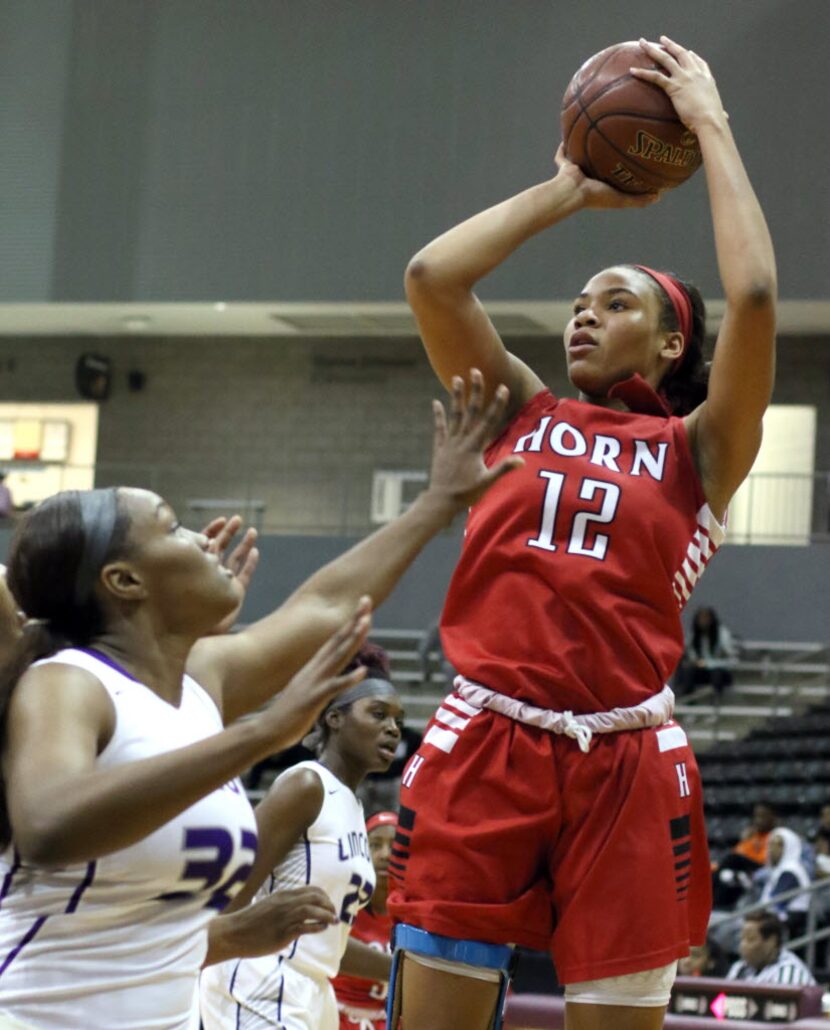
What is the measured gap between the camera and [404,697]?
15.9m

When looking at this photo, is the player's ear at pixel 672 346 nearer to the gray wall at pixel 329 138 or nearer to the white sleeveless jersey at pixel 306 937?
the white sleeveless jersey at pixel 306 937

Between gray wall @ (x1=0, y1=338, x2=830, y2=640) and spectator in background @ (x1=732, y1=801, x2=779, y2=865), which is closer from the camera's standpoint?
spectator in background @ (x1=732, y1=801, x2=779, y2=865)

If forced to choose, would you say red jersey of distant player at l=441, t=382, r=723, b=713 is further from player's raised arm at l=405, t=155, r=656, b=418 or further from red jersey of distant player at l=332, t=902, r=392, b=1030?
red jersey of distant player at l=332, t=902, r=392, b=1030

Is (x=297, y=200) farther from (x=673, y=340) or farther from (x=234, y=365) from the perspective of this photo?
(x=673, y=340)

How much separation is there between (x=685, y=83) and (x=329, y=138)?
14678 mm

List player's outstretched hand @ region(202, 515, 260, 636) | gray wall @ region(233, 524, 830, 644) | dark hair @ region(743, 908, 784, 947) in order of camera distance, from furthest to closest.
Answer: gray wall @ region(233, 524, 830, 644)
dark hair @ region(743, 908, 784, 947)
player's outstretched hand @ region(202, 515, 260, 636)

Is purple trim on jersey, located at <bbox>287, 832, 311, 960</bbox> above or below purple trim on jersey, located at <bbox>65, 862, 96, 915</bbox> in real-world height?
below

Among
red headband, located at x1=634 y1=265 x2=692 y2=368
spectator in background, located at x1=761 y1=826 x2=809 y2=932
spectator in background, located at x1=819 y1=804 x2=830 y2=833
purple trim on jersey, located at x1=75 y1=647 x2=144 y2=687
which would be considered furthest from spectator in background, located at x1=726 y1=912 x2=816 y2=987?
purple trim on jersey, located at x1=75 y1=647 x2=144 y2=687

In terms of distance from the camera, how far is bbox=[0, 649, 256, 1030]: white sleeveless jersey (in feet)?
7.78

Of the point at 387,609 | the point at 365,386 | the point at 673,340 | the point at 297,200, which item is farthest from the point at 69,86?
the point at 673,340

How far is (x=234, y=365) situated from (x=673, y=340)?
17444mm

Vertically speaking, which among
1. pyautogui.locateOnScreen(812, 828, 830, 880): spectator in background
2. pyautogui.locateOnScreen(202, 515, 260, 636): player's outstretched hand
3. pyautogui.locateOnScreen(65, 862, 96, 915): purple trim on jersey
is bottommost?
pyautogui.locateOnScreen(812, 828, 830, 880): spectator in background

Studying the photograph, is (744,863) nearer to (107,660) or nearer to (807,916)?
(807,916)

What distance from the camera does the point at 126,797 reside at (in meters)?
2.14
